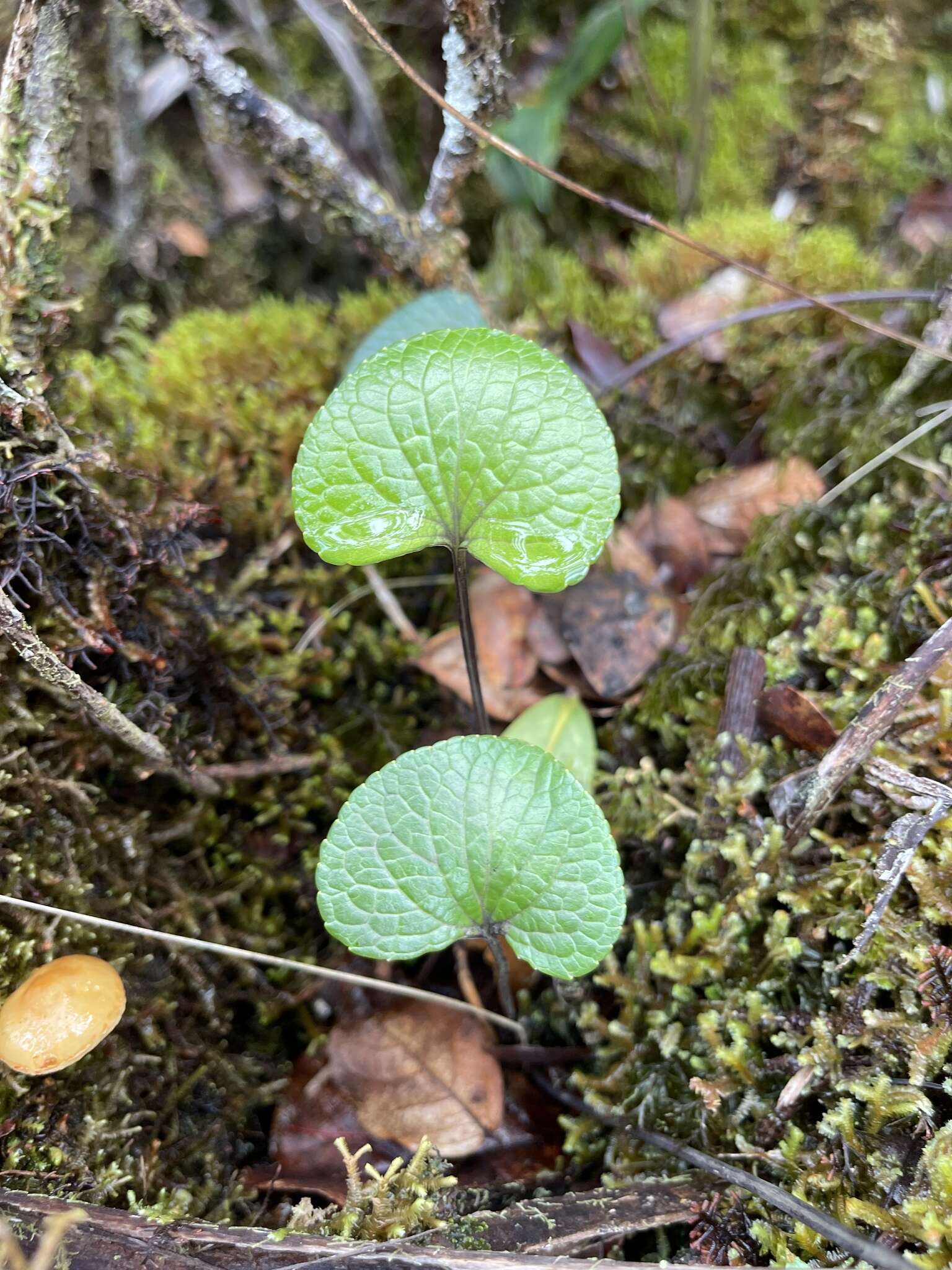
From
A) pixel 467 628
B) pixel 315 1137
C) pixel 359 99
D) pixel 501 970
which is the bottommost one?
pixel 315 1137

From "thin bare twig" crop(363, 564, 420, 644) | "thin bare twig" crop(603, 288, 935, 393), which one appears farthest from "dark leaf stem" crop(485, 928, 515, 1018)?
"thin bare twig" crop(603, 288, 935, 393)

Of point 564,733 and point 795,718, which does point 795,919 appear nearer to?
point 795,718

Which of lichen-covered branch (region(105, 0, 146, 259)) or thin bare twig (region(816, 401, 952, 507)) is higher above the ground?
lichen-covered branch (region(105, 0, 146, 259))

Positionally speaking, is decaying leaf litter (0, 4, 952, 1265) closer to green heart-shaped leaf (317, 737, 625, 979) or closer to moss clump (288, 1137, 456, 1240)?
moss clump (288, 1137, 456, 1240)

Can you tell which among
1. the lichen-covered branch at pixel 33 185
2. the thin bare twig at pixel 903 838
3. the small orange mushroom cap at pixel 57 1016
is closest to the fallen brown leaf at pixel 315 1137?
the small orange mushroom cap at pixel 57 1016

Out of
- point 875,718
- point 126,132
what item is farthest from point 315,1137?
point 126,132

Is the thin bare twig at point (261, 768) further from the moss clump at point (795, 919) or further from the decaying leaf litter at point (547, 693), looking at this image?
the moss clump at point (795, 919)
